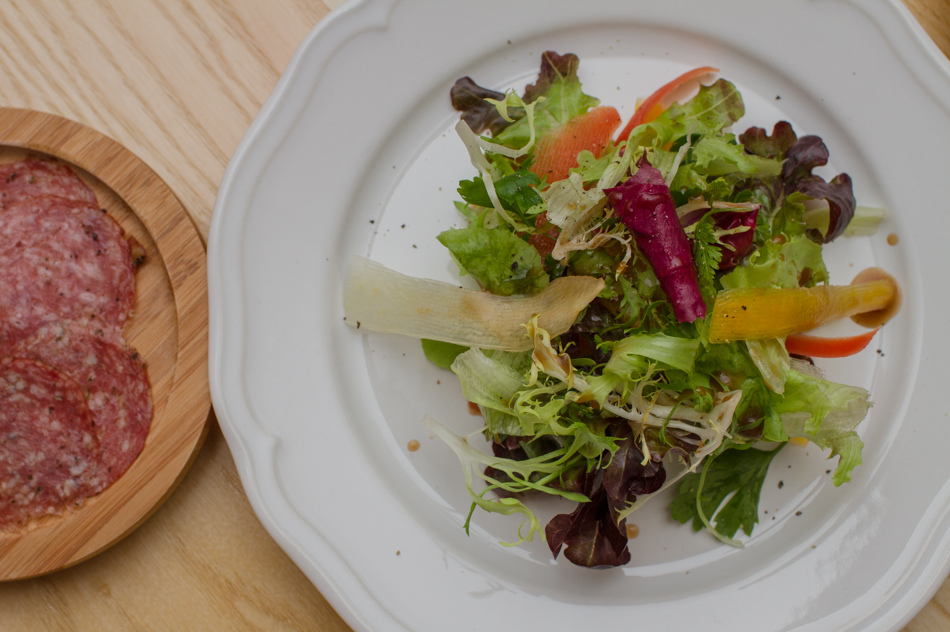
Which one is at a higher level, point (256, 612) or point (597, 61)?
point (597, 61)

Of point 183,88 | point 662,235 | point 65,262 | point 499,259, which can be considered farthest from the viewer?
point 183,88

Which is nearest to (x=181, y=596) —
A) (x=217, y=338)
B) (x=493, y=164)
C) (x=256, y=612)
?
(x=256, y=612)

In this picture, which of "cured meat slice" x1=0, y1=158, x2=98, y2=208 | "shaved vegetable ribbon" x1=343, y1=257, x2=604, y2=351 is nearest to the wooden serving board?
"cured meat slice" x1=0, y1=158, x2=98, y2=208

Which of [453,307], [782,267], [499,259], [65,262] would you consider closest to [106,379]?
[65,262]

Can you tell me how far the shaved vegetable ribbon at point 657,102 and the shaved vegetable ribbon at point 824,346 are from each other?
78 centimetres

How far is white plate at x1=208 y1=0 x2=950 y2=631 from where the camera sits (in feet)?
5.74

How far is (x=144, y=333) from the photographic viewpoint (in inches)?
73.2

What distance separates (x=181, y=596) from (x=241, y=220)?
3.86 ft

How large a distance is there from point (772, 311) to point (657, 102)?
76 cm

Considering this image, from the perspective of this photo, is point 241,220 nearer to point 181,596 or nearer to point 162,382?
point 162,382

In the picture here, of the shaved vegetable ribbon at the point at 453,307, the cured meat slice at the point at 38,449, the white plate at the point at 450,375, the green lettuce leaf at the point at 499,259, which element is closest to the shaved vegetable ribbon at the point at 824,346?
the white plate at the point at 450,375

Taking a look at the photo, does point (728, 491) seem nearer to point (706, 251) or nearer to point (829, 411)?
point (829, 411)

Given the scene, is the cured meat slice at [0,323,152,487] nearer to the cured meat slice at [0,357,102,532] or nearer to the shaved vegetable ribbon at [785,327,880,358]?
the cured meat slice at [0,357,102,532]

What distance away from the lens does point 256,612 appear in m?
1.87
